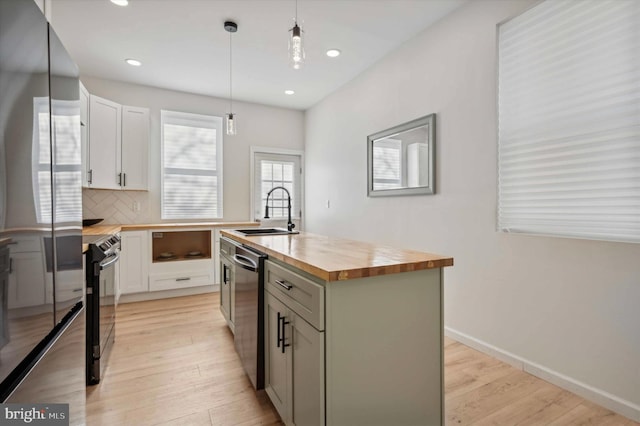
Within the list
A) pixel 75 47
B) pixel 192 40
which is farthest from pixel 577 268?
pixel 75 47

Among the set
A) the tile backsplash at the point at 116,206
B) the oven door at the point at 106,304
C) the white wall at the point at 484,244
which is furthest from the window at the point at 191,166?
the white wall at the point at 484,244

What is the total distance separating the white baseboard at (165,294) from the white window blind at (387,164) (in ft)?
8.76

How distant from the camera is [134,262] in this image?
3.78 m

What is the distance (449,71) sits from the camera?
274 centimetres

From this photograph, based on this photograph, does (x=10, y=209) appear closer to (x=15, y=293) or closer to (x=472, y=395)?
(x=15, y=293)

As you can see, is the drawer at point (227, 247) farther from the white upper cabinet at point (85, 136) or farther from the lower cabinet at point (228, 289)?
the white upper cabinet at point (85, 136)

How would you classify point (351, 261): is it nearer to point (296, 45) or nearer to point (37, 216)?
point (37, 216)

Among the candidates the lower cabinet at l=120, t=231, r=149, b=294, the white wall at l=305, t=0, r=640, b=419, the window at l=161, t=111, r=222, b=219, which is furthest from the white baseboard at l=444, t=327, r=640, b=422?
the window at l=161, t=111, r=222, b=219

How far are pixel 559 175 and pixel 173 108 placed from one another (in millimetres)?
4593

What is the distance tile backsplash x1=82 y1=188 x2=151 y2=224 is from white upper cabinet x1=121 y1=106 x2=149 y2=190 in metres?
0.27

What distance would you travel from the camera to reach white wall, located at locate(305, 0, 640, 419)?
5.89 feet

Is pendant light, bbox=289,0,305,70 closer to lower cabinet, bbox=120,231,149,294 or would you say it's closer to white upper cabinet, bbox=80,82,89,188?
white upper cabinet, bbox=80,82,89,188

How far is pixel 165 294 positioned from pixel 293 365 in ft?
10.6

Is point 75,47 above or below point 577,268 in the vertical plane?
above
